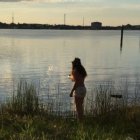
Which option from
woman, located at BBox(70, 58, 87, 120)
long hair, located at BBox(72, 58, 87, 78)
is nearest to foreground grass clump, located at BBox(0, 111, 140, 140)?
woman, located at BBox(70, 58, 87, 120)

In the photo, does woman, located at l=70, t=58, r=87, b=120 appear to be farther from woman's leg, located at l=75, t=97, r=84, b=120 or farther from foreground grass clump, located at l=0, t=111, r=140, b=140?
foreground grass clump, located at l=0, t=111, r=140, b=140

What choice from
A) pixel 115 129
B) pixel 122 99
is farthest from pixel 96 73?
pixel 115 129

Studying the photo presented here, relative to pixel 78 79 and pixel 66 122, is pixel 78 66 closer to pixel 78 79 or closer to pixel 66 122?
pixel 78 79

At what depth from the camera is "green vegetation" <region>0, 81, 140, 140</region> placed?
10688 millimetres

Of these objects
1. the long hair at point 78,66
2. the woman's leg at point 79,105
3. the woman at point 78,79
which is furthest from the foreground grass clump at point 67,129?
the long hair at point 78,66

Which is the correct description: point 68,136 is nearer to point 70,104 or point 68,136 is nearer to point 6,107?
point 6,107

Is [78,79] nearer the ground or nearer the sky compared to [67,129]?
nearer the sky

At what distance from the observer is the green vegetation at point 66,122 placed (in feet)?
35.1

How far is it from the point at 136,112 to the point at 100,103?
159 cm

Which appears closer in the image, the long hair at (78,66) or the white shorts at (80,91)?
the long hair at (78,66)

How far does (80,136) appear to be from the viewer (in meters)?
10.5

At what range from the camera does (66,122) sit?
13609 mm

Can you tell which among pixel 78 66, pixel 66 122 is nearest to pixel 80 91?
pixel 78 66

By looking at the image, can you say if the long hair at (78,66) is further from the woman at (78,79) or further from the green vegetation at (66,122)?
the green vegetation at (66,122)
